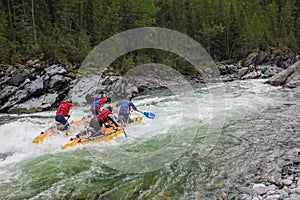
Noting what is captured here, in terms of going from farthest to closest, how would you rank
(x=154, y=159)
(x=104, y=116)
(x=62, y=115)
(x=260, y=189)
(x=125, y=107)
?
(x=125, y=107), (x=62, y=115), (x=104, y=116), (x=154, y=159), (x=260, y=189)

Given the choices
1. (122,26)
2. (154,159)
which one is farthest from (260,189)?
(122,26)

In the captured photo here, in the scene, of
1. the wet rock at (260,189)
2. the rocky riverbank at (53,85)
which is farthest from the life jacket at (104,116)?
the rocky riverbank at (53,85)

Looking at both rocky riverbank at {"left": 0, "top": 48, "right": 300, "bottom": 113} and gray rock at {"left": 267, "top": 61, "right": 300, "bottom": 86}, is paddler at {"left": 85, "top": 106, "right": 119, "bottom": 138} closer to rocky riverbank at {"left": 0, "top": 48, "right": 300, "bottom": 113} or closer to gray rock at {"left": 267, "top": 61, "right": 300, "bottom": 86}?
rocky riverbank at {"left": 0, "top": 48, "right": 300, "bottom": 113}

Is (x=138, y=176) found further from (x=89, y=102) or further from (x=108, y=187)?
(x=89, y=102)

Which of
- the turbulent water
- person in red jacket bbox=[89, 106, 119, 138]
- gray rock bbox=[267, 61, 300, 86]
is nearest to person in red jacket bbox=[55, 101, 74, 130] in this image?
Answer: the turbulent water

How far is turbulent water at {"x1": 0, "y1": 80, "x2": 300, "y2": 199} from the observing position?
5.61m

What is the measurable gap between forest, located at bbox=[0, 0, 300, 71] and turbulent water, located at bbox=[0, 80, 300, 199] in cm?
1678

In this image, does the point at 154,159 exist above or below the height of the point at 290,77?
below

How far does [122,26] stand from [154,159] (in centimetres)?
3253

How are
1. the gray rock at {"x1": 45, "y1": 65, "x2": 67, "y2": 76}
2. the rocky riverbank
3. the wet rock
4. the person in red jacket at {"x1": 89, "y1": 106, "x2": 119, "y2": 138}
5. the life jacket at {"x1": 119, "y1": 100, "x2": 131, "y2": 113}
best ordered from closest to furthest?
the wet rock, the person in red jacket at {"x1": 89, "y1": 106, "x2": 119, "y2": 138}, the life jacket at {"x1": 119, "y1": 100, "x2": 131, "y2": 113}, the rocky riverbank, the gray rock at {"x1": 45, "y1": 65, "x2": 67, "y2": 76}

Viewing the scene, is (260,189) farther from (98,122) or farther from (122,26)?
(122,26)

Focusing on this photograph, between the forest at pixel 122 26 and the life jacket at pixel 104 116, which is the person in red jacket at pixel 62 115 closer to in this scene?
the life jacket at pixel 104 116

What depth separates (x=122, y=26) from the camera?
37.0 meters

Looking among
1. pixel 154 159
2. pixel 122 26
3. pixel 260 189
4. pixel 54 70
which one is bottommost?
pixel 154 159
